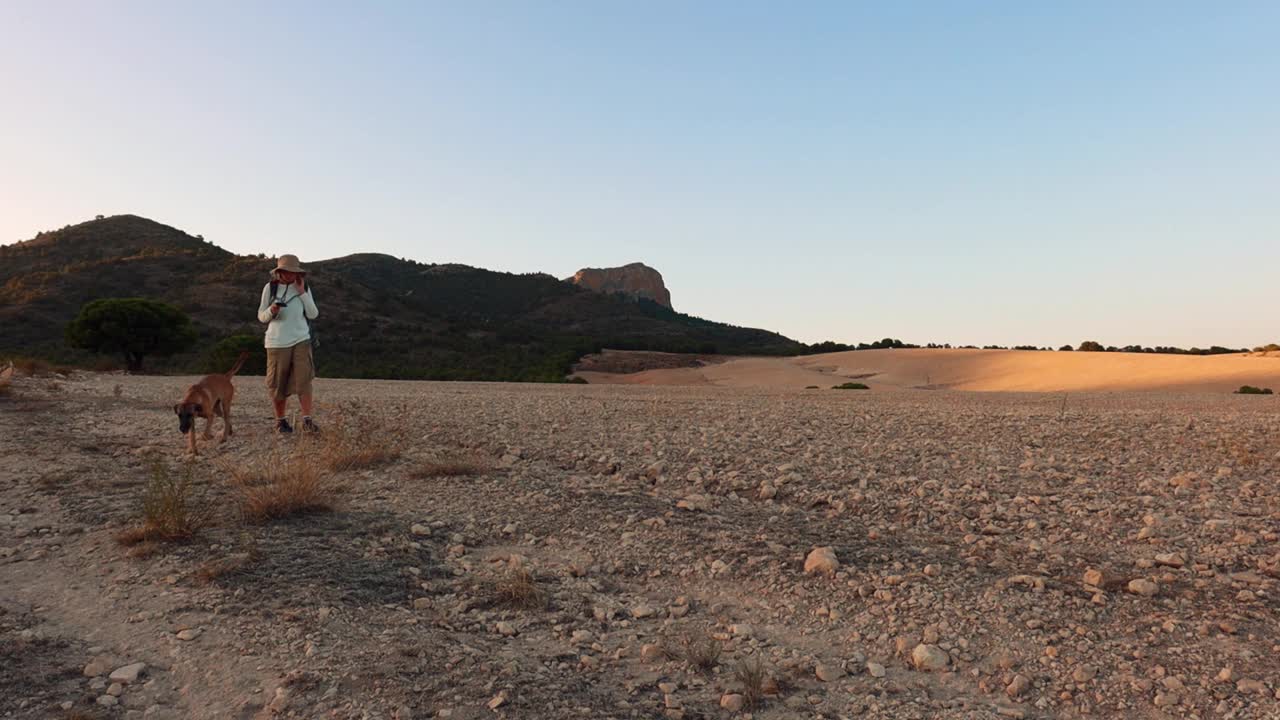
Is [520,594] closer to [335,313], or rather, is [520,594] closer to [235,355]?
[235,355]

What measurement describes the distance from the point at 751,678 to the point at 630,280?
158529 millimetres

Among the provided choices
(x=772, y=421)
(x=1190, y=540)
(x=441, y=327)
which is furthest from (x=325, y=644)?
(x=441, y=327)

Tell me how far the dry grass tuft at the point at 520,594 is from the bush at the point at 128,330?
3564 cm

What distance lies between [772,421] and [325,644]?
27.1 feet

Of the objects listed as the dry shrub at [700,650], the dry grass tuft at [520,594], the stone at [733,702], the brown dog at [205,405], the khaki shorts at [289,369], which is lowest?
the stone at [733,702]

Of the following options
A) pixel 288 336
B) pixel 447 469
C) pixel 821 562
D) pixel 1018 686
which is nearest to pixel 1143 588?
pixel 1018 686

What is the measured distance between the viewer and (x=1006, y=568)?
14.5 feet

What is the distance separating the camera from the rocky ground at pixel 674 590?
3076 mm

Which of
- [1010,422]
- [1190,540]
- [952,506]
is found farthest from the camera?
[1010,422]

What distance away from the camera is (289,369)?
948cm

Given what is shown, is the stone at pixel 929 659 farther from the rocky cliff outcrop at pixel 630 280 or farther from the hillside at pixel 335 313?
the rocky cliff outcrop at pixel 630 280

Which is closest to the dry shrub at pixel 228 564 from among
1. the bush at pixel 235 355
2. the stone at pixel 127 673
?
the stone at pixel 127 673

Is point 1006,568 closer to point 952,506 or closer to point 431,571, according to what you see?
point 952,506

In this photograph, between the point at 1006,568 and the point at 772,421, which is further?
the point at 772,421
